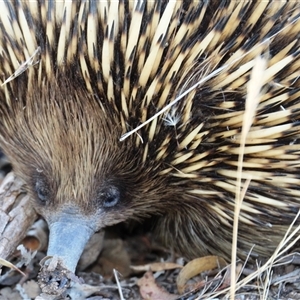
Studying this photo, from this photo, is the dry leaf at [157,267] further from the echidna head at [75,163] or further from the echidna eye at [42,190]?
the echidna eye at [42,190]

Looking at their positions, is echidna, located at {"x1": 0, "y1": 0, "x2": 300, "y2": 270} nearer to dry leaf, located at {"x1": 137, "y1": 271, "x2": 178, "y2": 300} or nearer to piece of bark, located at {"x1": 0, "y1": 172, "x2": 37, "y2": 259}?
piece of bark, located at {"x1": 0, "y1": 172, "x2": 37, "y2": 259}

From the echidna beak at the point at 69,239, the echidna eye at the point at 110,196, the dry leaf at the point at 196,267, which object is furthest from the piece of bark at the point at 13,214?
the dry leaf at the point at 196,267

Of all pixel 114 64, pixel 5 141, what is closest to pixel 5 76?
pixel 5 141

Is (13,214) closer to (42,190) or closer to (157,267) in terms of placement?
(42,190)

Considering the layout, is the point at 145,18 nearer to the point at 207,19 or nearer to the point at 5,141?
the point at 207,19

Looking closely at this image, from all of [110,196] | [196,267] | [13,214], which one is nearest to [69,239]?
[110,196]

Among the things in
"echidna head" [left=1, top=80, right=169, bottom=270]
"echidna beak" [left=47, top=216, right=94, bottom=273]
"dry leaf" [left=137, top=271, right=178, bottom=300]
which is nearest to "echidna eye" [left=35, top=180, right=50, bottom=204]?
"echidna head" [left=1, top=80, right=169, bottom=270]
